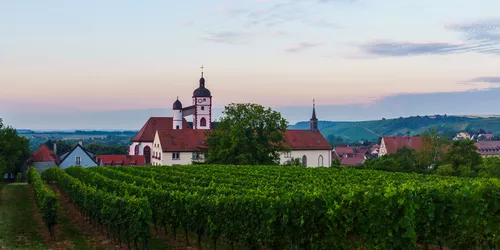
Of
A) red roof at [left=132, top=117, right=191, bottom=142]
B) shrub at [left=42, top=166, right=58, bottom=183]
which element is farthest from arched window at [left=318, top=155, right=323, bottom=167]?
shrub at [left=42, top=166, right=58, bottom=183]

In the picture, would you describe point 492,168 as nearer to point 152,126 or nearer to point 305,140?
point 305,140

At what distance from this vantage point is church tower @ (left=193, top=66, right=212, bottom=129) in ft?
297

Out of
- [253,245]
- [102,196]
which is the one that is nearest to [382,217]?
[253,245]

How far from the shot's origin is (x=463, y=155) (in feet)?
190

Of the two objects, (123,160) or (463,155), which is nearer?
(463,155)

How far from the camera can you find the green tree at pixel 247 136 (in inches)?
2207

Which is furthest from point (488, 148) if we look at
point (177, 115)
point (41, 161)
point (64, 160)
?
point (41, 161)

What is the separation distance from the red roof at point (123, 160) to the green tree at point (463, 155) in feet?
164

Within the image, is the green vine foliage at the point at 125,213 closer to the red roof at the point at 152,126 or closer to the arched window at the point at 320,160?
the arched window at the point at 320,160

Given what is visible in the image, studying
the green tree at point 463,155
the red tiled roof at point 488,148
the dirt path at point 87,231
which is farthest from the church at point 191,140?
the red tiled roof at point 488,148

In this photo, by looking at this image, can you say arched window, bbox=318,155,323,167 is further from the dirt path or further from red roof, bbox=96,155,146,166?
the dirt path

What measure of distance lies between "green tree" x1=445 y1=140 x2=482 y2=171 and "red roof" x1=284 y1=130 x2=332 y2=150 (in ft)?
73.3

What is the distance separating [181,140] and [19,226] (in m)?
48.7

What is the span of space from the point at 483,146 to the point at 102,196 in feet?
513
